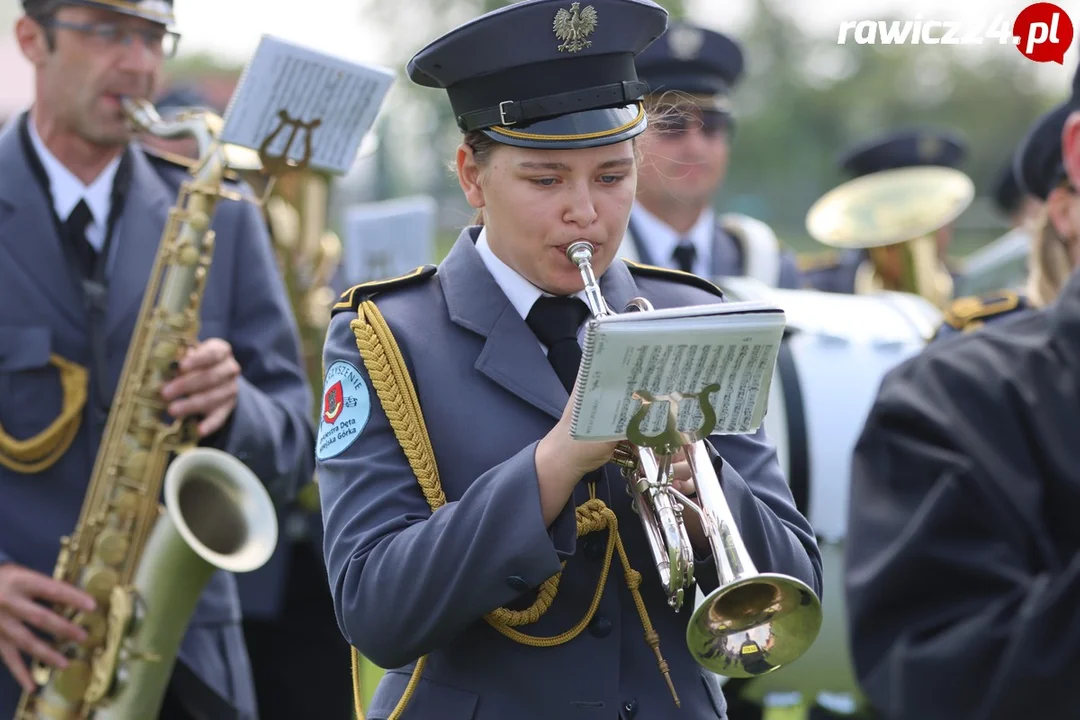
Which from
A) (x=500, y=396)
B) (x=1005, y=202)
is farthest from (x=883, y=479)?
(x=1005, y=202)

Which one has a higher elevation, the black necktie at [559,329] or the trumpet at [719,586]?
the black necktie at [559,329]

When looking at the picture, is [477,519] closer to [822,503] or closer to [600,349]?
[600,349]

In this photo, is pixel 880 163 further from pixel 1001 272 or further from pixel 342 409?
pixel 342 409

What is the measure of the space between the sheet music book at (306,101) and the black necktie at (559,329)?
1.36 meters

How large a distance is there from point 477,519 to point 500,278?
0.52 m

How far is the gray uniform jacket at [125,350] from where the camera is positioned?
13.6 ft

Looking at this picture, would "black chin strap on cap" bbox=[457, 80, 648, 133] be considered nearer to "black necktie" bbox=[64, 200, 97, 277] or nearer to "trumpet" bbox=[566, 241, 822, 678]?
"trumpet" bbox=[566, 241, 822, 678]

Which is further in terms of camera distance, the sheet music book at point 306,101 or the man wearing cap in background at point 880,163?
the man wearing cap in background at point 880,163

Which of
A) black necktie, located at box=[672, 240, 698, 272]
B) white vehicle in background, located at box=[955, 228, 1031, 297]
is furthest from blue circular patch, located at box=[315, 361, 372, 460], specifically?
white vehicle in background, located at box=[955, 228, 1031, 297]

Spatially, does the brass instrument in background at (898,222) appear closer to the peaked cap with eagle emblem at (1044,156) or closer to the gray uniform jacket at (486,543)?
the peaked cap with eagle emblem at (1044,156)

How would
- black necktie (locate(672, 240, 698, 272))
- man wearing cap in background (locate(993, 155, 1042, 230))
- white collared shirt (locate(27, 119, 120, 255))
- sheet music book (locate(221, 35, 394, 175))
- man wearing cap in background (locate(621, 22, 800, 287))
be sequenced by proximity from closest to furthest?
sheet music book (locate(221, 35, 394, 175)) → white collared shirt (locate(27, 119, 120, 255)) → man wearing cap in background (locate(621, 22, 800, 287)) → black necktie (locate(672, 240, 698, 272)) → man wearing cap in background (locate(993, 155, 1042, 230))

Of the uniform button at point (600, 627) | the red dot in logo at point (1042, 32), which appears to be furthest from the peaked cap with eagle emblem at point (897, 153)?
the uniform button at point (600, 627)

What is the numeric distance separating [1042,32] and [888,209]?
4107 millimetres

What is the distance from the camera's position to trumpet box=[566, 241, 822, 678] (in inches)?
99.5
